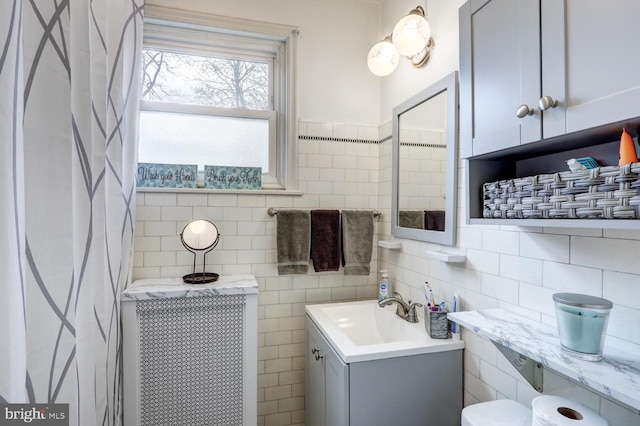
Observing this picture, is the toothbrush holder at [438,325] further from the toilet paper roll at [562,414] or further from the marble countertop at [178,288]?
the marble countertop at [178,288]

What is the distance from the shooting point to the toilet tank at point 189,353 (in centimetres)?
150

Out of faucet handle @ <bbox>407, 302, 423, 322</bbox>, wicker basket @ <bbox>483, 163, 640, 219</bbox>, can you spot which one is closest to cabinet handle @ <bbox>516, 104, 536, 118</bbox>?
wicker basket @ <bbox>483, 163, 640, 219</bbox>

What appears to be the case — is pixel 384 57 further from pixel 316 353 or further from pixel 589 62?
pixel 316 353

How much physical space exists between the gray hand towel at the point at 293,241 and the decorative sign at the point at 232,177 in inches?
9.8

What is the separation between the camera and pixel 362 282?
2.09 metres

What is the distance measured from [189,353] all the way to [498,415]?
1349 millimetres

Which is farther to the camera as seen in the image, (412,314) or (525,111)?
(412,314)

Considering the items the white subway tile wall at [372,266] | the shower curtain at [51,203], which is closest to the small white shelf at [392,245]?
the white subway tile wall at [372,266]

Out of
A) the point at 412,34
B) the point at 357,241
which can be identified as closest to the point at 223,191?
the point at 357,241

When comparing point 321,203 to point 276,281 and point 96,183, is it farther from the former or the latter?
point 96,183

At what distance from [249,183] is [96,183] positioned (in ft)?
2.95

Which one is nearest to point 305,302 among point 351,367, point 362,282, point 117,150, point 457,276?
point 362,282

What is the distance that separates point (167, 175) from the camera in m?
1.79

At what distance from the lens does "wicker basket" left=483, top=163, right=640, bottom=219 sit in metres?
0.60
